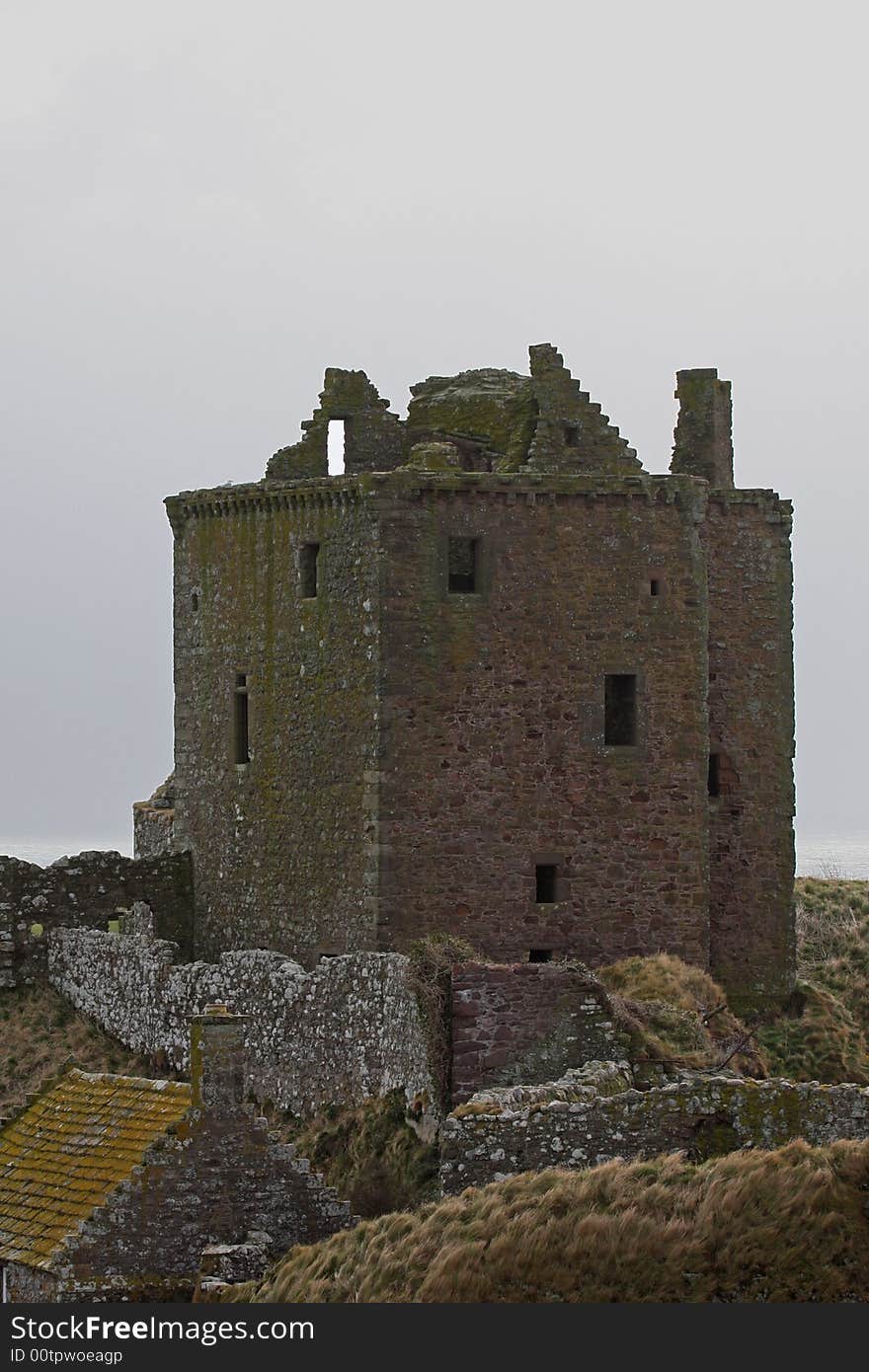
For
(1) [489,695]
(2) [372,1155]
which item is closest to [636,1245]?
(2) [372,1155]

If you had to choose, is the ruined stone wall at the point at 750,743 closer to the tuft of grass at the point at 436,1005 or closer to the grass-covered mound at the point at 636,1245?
the tuft of grass at the point at 436,1005

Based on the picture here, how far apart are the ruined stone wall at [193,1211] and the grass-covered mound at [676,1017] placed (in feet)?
20.0

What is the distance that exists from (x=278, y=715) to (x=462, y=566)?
3.15 m

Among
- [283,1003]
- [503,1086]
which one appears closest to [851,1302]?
[503,1086]

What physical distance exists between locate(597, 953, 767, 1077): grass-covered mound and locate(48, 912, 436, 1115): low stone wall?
2.32m

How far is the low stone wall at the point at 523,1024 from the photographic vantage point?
33375 millimetres

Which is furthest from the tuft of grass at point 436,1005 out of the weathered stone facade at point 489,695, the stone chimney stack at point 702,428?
the stone chimney stack at point 702,428

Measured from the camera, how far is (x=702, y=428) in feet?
141

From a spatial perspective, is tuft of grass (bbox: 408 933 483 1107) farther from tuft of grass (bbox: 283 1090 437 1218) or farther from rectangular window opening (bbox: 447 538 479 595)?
rectangular window opening (bbox: 447 538 479 595)

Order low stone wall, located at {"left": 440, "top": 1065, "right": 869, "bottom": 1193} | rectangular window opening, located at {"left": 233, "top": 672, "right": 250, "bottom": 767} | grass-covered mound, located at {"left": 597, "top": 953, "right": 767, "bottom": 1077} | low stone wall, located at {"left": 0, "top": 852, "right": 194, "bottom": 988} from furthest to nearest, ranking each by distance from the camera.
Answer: low stone wall, located at {"left": 0, "top": 852, "right": 194, "bottom": 988} < rectangular window opening, located at {"left": 233, "top": 672, "right": 250, "bottom": 767} < grass-covered mound, located at {"left": 597, "top": 953, "right": 767, "bottom": 1077} < low stone wall, located at {"left": 440, "top": 1065, "right": 869, "bottom": 1193}

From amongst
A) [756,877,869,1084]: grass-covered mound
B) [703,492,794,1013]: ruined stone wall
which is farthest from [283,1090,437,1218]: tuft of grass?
[703,492,794,1013]: ruined stone wall

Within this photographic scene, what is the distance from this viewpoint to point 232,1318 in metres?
25.5

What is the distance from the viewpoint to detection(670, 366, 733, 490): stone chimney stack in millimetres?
43031

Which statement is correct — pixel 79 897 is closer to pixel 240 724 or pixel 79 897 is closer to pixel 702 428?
pixel 240 724
